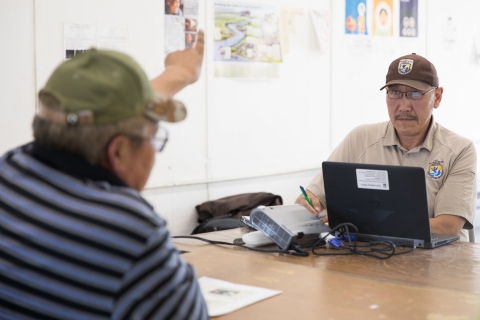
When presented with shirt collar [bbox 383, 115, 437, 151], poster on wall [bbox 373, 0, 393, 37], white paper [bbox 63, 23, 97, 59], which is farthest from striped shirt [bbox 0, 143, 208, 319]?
poster on wall [bbox 373, 0, 393, 37]

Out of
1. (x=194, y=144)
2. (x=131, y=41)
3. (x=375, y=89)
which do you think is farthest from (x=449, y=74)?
(x=131, y=41)

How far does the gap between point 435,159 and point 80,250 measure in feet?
6.23

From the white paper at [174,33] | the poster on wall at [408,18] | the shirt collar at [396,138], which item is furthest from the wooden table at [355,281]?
the poster on wall at [408,18]

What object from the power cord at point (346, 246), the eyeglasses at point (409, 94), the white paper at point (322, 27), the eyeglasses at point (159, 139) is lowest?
the power cord at point (346, 246)

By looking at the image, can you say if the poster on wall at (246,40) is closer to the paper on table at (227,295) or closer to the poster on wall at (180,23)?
the poster on wall at (180,23)

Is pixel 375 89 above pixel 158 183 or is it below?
above

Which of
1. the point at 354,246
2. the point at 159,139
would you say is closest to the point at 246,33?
the point at 354,246

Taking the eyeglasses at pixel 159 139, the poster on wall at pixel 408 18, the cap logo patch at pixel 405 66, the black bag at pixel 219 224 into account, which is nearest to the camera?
the eyeglasses at pixel 159 139

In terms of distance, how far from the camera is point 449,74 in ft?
17.5

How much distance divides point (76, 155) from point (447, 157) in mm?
1858

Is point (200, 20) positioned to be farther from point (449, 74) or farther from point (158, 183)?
point (449, 74)

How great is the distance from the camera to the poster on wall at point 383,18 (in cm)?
471

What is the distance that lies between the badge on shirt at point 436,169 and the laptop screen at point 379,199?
56 cm

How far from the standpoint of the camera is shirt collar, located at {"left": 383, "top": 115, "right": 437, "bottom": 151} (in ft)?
8.32
